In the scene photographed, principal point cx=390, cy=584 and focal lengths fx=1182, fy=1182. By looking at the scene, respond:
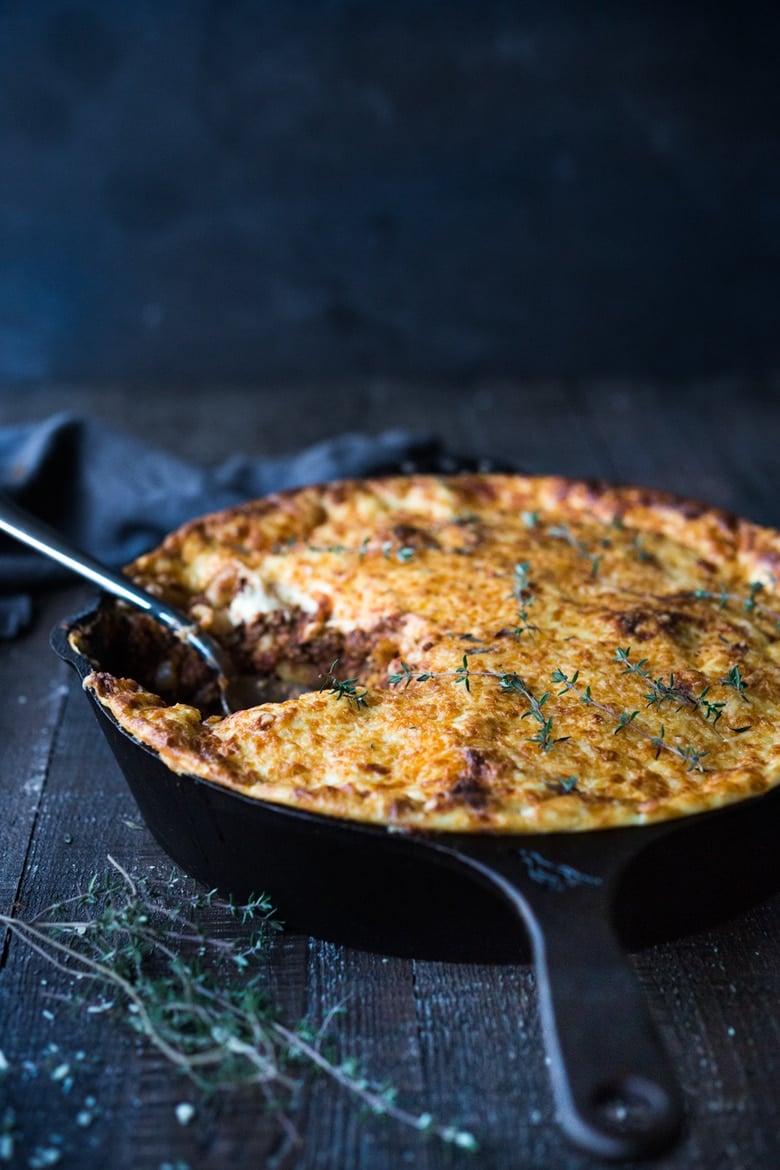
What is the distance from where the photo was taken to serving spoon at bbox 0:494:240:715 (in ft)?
9.98

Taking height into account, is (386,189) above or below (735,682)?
below

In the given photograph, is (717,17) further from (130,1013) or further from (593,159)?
(130,1013)

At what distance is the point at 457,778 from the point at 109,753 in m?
1.37

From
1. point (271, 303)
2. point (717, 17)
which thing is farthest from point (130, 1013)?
point (717, 17)

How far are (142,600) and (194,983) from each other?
103cm

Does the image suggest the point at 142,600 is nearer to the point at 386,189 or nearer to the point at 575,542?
the point at 575,542

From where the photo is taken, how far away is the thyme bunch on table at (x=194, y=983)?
2.20m

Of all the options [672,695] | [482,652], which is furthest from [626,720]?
[482,652]

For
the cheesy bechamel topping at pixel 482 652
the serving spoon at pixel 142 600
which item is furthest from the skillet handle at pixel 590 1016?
the serving spoon at pixel 142 600

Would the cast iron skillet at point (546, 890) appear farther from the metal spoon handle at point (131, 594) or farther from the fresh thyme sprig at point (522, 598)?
the fresh thyme sprig at point (522, 598)

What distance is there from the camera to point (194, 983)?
238cm

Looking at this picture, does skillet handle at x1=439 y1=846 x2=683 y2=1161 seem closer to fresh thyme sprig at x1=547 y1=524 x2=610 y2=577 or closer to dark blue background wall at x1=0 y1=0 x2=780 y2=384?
fresh thyme sprig at x1=547 y1=524 x2=610 y2=577

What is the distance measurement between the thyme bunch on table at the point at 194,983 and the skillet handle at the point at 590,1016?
318 mm

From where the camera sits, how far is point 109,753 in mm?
3350
